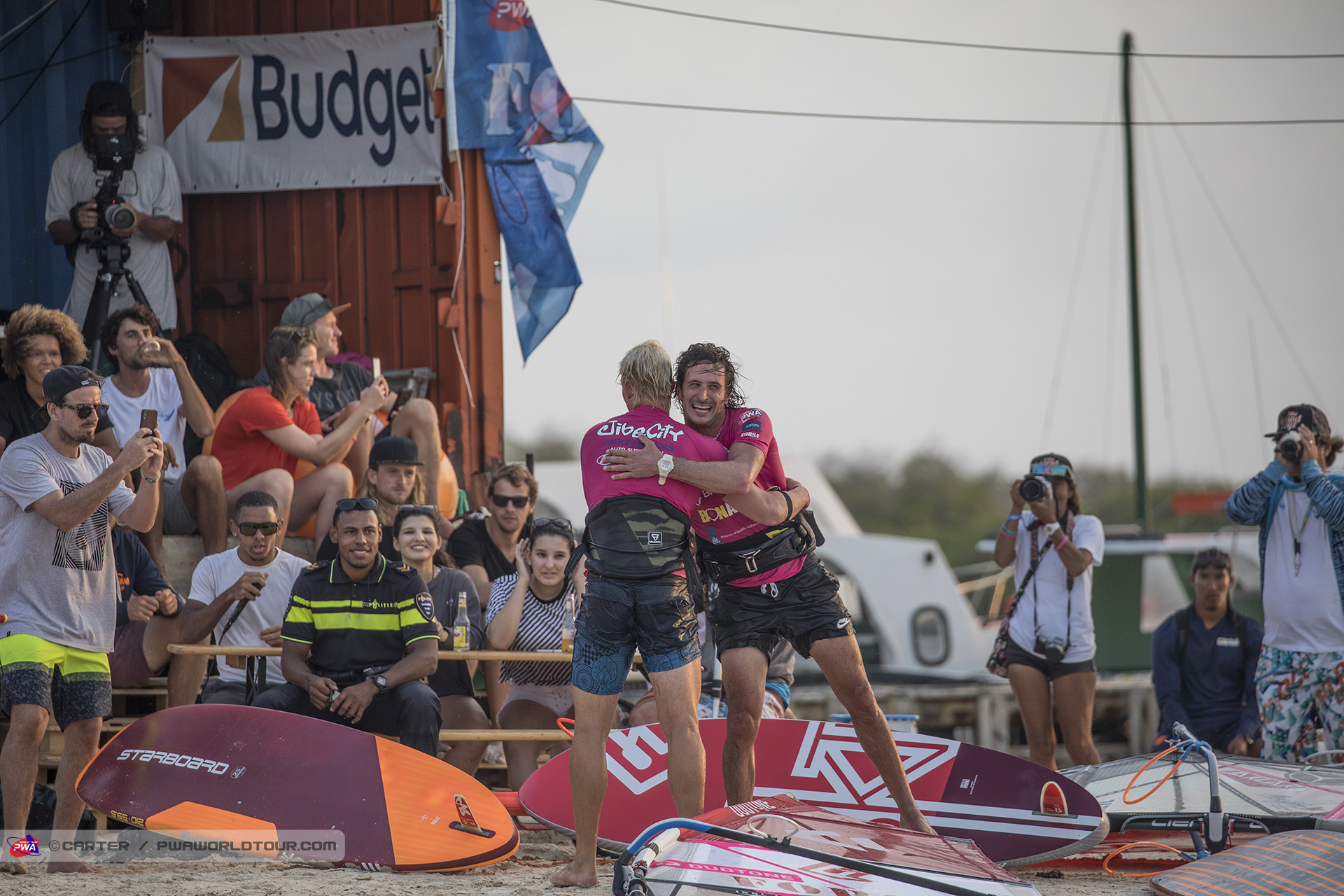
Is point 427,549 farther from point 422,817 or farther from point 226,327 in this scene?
point 226,327

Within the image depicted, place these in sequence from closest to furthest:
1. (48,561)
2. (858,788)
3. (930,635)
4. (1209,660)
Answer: (48,561), (858,788), (1209,660), (930,635)

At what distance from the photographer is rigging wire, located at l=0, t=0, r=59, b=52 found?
24.9 feet

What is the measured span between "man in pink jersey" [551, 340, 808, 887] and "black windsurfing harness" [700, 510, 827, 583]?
1.05 ft

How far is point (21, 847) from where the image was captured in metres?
4.18

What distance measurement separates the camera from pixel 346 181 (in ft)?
26.7

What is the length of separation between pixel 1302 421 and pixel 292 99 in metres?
6.61

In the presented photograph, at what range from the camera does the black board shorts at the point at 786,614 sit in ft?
14.3

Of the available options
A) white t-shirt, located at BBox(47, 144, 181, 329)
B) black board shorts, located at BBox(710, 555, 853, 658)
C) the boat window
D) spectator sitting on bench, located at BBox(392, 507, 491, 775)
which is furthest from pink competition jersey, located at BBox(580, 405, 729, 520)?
the boat window

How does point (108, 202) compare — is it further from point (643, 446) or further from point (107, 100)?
point (643, 446)

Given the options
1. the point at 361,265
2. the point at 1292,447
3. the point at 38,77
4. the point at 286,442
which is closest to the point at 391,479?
the point at 286,442

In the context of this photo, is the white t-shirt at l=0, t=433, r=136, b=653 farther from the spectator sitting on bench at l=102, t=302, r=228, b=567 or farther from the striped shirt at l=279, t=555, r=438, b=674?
the spectator sitting on bench at l=102, t=302, r=228, b=567

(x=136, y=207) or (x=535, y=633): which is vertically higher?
(x=136, y=207)

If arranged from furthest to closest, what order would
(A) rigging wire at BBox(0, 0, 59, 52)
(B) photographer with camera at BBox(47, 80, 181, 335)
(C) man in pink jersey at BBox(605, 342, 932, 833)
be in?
(A) rigging wire at BBox(0, 0, 59, 52) < (B) photographer with camera at BBox(47, 80, 181, 335) < (C) man in pink jersey at BBox(605, 342, 932, 833)

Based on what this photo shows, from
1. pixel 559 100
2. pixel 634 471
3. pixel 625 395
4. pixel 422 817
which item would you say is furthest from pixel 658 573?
pixel 559 100
